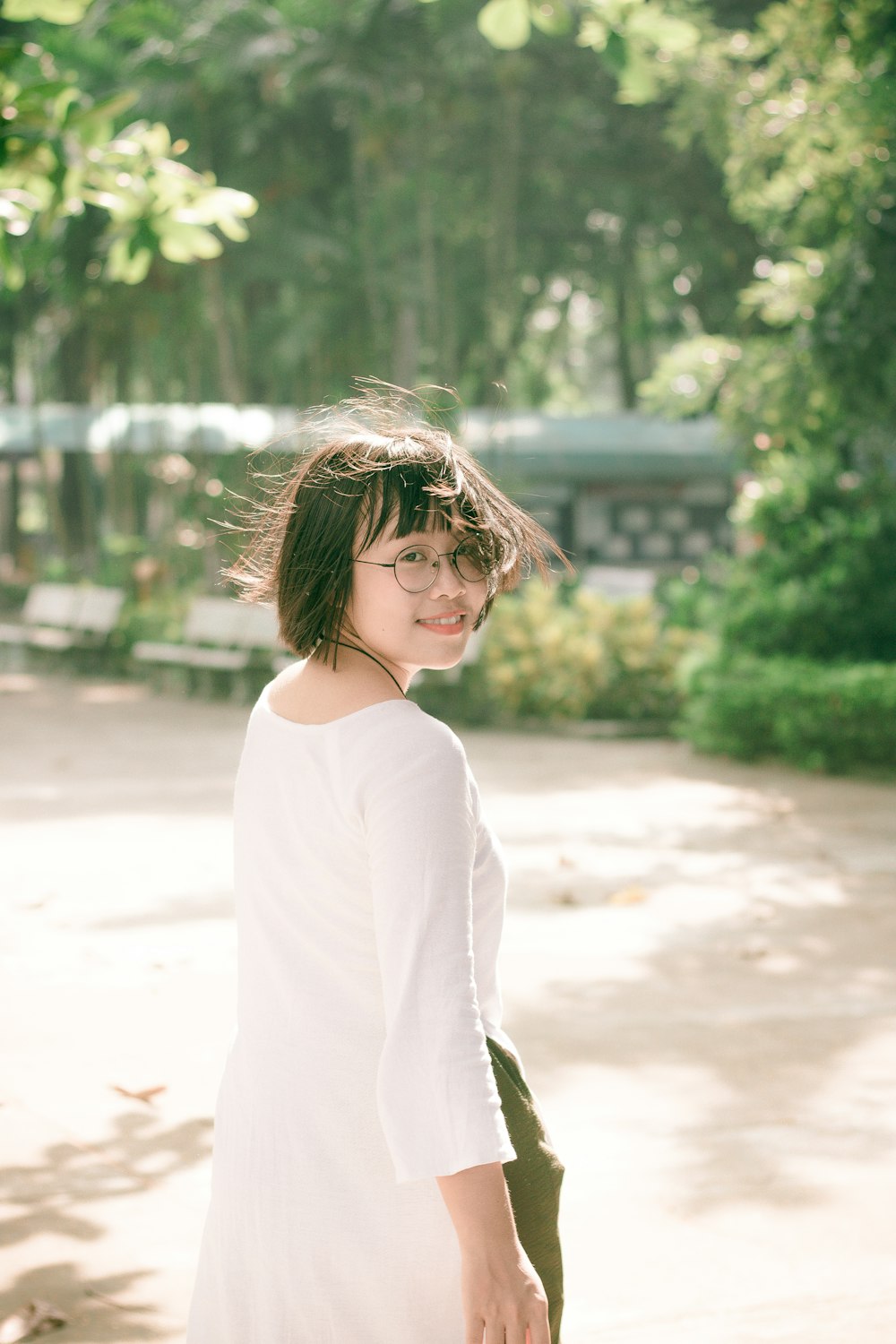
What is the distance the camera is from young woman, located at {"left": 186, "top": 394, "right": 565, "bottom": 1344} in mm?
1726

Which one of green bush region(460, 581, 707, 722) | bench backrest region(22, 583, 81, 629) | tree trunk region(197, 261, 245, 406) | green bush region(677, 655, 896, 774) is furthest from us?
bench backrest region(22, 583, 81, 629)

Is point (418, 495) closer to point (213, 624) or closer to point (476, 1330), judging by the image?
point (476, 1330)

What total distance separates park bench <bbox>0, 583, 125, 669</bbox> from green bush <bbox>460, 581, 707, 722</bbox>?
6491 millimetres

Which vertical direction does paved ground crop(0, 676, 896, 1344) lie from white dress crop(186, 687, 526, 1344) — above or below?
below

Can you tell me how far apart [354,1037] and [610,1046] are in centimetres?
350

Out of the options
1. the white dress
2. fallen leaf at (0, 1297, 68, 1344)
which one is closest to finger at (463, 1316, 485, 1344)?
the white dress

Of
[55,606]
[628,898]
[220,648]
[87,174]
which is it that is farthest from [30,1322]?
[55,606]

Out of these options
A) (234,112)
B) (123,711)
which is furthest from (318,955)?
(234,112)

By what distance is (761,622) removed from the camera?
39.2ft

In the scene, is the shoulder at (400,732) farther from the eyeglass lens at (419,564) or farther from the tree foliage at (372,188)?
the tree foliage at (372,188)

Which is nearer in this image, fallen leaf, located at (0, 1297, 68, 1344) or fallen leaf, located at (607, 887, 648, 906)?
fallen leaf, located at (0, 1297, 68, 1344)

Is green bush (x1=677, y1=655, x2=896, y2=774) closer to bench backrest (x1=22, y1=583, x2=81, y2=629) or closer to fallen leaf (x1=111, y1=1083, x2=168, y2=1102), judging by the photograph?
fallen leaf (x1=111, y1=1083, x2=168, y2=1102)

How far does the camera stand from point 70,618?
19.8 m

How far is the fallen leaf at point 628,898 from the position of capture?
7.30 meters
